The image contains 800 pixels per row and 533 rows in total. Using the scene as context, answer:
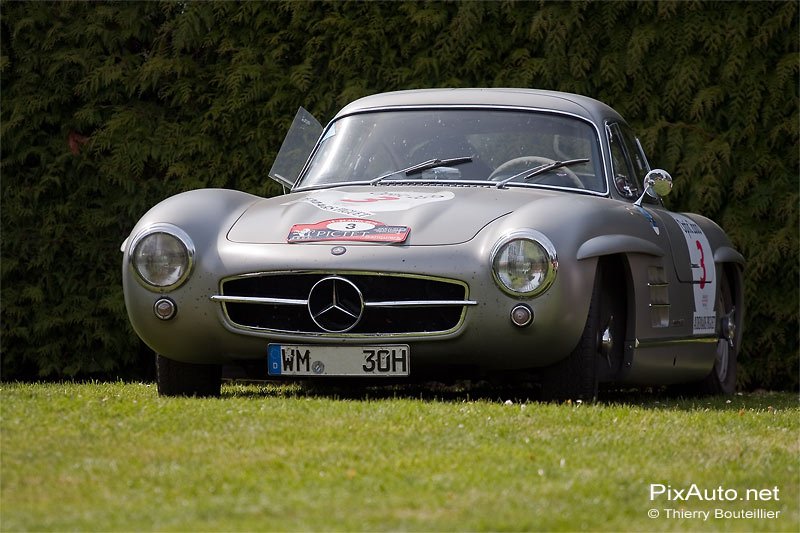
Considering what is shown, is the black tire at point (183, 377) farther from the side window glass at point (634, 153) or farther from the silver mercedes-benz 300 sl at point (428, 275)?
the side window glass at point (634, 153)

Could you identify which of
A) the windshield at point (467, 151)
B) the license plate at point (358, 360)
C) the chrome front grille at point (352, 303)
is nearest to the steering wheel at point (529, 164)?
the windshield at point (467, 151)

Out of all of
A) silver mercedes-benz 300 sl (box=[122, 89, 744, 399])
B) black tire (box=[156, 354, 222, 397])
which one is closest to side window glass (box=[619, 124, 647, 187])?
silver mercedes-benz 300 sl (box=[122, 89, 744, 399])

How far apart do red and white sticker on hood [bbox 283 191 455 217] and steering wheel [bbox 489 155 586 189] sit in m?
0.46

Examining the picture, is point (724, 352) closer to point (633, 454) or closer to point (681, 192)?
point (681, 192)

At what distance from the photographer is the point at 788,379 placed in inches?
398

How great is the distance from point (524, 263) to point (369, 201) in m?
0.97

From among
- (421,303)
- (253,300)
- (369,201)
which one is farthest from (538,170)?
(253,300)

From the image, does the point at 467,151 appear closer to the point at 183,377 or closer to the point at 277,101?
the point at 183,377

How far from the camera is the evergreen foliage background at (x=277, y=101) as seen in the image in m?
9.98

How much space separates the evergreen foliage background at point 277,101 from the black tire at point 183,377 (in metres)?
4.24

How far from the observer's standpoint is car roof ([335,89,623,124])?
23.8 feet

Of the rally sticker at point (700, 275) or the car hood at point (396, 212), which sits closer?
the car hood at point (396, 212)

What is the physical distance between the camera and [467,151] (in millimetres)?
6953

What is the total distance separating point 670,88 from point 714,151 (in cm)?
62
